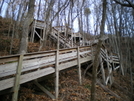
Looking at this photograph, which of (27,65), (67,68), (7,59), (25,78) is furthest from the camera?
(67,68)

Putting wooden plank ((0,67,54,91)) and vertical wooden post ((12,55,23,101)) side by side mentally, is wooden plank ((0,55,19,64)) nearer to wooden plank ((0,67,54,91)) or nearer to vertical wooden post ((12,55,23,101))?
vertical wooden post ((12,55,23,101))

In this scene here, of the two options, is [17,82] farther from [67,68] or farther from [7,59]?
[67,68]

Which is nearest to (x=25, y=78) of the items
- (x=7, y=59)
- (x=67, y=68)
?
(x=7, y=59)

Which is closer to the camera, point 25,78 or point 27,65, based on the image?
point 25,78

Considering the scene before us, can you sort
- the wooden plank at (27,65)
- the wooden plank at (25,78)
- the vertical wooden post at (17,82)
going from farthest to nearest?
the vertical wooden post at (17,82) → the wooden plank at (27,65) → the wooden plank at (25,78)

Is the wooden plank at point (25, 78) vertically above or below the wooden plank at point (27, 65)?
below

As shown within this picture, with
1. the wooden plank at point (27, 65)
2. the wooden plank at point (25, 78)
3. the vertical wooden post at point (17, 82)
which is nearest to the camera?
the wooden plank at point (25, 78)

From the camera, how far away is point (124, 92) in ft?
22.6

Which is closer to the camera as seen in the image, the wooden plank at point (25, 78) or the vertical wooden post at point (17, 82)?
the wooden plank at point (25, 78)

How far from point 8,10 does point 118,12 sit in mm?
21095

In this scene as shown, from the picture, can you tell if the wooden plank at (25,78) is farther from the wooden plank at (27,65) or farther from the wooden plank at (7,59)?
the wooden plank at (7,59)

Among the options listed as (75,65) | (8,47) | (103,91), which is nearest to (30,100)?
(75,65)

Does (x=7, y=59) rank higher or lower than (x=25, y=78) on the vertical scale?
higher

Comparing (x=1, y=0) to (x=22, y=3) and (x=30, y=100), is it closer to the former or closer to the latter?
(x=22, y=3)
